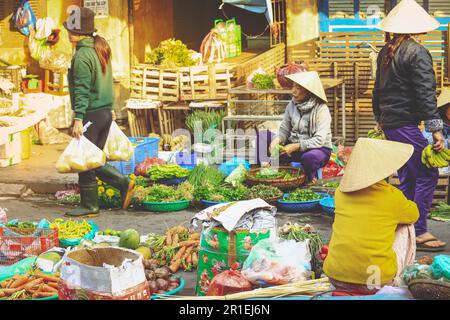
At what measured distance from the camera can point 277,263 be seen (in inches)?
241

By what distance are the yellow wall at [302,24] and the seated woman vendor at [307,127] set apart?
3.85m

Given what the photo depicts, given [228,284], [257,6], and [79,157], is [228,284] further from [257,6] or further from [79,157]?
[257,6]

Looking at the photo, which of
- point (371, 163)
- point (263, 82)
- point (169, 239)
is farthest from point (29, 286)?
point (263, 82)

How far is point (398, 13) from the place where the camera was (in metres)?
8.01

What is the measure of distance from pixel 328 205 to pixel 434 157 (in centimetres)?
197

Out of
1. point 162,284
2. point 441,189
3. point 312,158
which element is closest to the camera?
point 162,284

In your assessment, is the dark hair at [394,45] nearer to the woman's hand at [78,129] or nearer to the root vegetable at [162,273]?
the root vegetable at [162,273]

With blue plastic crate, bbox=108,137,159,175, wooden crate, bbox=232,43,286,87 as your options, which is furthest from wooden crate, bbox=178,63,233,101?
blue plastic crate, bbox=108,137,159,175

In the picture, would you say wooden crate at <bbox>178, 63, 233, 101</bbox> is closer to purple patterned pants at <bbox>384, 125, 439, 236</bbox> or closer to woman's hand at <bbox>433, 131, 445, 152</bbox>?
purple patterned pants at <bbox>384, 125, 439, 236</bbox>

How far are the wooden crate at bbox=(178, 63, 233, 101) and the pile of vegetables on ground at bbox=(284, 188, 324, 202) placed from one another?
4.13 meters

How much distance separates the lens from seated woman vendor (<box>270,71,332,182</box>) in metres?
9.89

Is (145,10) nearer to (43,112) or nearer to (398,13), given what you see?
(43,112)

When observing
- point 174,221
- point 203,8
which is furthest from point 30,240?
point 203,8

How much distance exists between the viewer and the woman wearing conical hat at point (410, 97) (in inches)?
308
